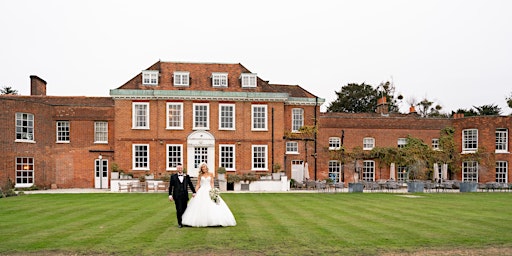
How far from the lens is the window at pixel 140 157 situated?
30203mm

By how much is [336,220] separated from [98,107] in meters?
22.8

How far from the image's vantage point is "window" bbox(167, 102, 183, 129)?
30.5 m

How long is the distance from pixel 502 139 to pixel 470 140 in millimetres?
2286

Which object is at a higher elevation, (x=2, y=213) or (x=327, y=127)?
(x=327, y=127)

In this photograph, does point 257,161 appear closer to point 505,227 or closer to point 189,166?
point 189,166

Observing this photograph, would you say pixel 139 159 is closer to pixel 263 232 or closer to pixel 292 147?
pixel 292 147

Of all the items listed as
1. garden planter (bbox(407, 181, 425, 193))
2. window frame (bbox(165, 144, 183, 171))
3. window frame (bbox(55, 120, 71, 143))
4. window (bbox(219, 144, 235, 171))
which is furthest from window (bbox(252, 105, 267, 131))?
window frame (bbox(55, 120, 71, 143))

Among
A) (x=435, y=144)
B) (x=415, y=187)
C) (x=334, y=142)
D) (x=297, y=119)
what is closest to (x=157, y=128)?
(x=297, y=119)

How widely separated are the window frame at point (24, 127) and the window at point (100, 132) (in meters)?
3.93

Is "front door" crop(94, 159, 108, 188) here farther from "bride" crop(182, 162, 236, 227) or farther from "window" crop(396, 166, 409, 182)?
"window" crop(396, 166, 409, 182)

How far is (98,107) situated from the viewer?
3109 cm

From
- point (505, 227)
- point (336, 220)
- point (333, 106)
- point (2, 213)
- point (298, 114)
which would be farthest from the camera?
point (333, 106)

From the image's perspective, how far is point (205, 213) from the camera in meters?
11.8

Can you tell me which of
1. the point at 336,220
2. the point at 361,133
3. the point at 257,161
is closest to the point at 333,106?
the point at 361,133
